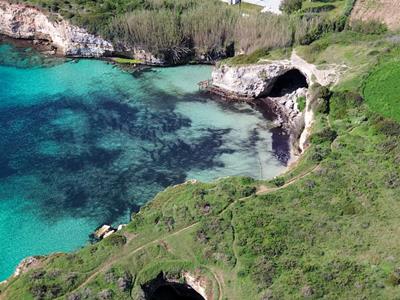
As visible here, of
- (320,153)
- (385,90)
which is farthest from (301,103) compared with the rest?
(320,153)

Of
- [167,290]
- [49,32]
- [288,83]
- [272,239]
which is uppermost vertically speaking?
Result: [49,32]

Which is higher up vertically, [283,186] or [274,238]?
[283,186]

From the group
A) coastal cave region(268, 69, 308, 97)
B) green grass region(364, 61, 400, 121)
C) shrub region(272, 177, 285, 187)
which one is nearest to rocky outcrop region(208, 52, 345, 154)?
coastal cave region(268, 69, 308, 97)

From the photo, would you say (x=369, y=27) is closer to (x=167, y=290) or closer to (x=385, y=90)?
(x=385, y=90)

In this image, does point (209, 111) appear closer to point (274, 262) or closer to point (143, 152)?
point (143, 152)

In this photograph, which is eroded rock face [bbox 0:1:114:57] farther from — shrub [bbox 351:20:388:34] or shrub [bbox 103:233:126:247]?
shrub [bbox 103:233:126:247]

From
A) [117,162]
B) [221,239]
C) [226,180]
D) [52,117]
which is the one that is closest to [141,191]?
[117,162]
